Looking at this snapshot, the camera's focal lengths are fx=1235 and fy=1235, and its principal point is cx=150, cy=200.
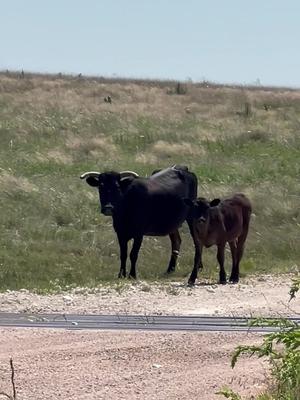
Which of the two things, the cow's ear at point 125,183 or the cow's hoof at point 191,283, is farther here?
the cow's ear at point 125,183

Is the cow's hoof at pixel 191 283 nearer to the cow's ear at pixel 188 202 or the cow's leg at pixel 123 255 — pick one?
the cow's leg at pixel 123 255

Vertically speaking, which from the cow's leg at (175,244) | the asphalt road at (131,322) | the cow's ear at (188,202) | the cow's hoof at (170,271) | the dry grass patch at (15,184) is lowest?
the cow's hoof at (170,271)

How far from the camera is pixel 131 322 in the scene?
13344 mm

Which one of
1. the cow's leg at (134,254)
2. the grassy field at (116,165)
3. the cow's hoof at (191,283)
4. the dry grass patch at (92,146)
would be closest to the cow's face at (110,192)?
the cow's leg at (134,254)

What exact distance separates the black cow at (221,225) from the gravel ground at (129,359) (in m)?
3.20

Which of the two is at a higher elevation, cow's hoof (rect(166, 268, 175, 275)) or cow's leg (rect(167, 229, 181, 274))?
cow's leg (rect(167, 229, 181, 274))

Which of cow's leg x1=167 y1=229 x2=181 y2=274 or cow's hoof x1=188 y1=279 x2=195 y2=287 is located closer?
cow's hoof x1=188 y1=279 x2=195 y2=287

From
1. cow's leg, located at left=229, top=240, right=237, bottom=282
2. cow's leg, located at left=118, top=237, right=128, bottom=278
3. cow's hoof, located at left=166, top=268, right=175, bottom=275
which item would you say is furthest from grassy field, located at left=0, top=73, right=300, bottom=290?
cow's leg, located at left=229, top=240, right=237, bottom=282

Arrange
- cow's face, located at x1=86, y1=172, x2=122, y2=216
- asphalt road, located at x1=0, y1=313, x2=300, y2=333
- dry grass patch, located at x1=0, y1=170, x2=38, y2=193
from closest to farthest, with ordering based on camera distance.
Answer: asphalt road, located at x1=0, y1=313, x2=300, y2=333 → cow's face, located at x1=86, y1=172, x2=122, y2=216 → dry grass patch, located at x1=0, y1=170, x2=38, y2=193

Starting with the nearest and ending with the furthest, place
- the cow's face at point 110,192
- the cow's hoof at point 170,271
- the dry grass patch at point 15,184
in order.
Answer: the cow's hoof at point 170,271, the cow's face at point 110,192, the dry grass patch at point 15,184

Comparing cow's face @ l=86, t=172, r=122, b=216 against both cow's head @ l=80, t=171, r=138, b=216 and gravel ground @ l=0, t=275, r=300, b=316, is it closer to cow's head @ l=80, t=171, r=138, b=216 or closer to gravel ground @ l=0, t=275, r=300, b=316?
cow's head @ l=80, t=171, r=138, b=216

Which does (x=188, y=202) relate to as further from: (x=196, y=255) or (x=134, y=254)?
(x=134, y=254)

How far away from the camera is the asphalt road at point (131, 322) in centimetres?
1280

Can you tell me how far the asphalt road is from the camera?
42.0 ft
